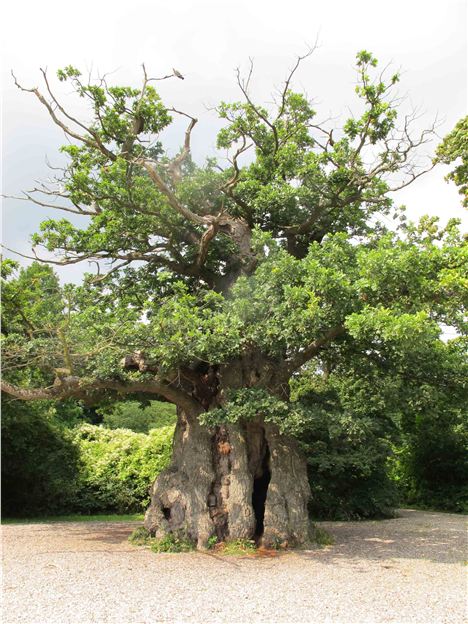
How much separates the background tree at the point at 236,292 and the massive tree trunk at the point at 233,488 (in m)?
0.03

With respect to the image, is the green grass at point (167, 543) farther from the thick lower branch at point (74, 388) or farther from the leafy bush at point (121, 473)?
the leafy bush at point (121, 473)

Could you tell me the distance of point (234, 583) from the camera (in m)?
8.15

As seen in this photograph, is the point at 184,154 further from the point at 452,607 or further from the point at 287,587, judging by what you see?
the point at 452,607

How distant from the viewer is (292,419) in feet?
34.0

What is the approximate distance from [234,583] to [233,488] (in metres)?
3.37

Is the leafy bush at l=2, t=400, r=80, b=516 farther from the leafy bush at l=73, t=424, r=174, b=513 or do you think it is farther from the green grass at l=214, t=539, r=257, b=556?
the green grass at l=214, t=539, r=257, b=556

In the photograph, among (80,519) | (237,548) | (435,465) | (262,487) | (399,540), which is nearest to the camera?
(237,548)

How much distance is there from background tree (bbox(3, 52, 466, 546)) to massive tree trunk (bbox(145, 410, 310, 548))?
3cm

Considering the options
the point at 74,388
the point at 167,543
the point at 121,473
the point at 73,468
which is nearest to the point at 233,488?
the point at 167,543

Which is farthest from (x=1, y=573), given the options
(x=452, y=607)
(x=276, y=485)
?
(x=452, y=607)

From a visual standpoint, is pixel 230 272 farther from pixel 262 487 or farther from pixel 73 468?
pixel 73 468

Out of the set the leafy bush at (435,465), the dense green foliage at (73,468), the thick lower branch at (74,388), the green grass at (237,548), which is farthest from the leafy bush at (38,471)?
the leafy bush at (435,465)

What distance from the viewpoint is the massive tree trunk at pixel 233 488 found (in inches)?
441

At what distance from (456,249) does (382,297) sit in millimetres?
1534
